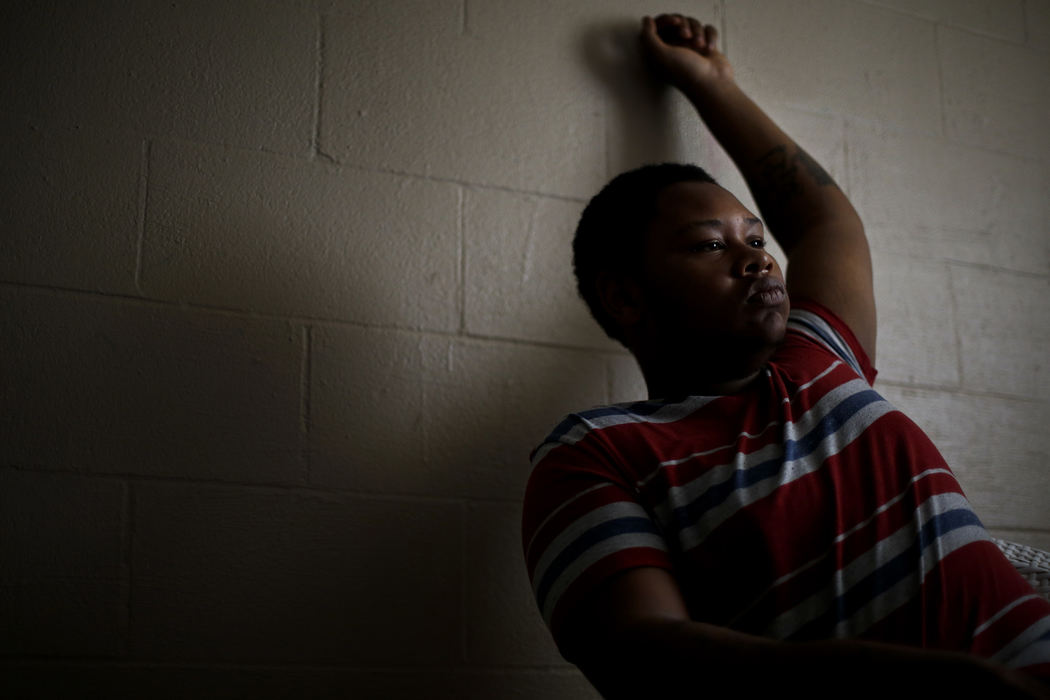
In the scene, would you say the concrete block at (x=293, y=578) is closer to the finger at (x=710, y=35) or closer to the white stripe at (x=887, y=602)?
the white stripe at (x=887, y=602)

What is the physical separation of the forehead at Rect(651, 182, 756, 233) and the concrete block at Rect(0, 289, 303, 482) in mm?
583

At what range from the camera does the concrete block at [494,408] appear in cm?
158

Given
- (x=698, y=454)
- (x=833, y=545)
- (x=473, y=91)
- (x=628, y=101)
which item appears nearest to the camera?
(x=833, y=545)

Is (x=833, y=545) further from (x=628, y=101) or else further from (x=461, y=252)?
(x=628, y=101)


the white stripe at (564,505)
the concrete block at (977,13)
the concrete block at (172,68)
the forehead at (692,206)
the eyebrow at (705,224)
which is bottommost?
the white stripe at (564,505)

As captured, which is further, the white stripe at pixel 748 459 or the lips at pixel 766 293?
the lips at pixel 766 293

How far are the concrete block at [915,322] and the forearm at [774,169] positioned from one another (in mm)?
235

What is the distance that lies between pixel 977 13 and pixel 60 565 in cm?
205

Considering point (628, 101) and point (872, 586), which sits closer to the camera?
point (872, 586)

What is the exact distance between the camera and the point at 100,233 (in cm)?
146

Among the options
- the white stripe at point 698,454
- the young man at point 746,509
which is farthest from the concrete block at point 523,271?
the white stripe at point 698,454

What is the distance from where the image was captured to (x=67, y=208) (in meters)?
1.45

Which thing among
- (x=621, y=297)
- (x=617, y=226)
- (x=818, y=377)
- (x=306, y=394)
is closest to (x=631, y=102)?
(x=617, y=226)

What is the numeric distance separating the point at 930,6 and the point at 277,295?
4.95 ft
